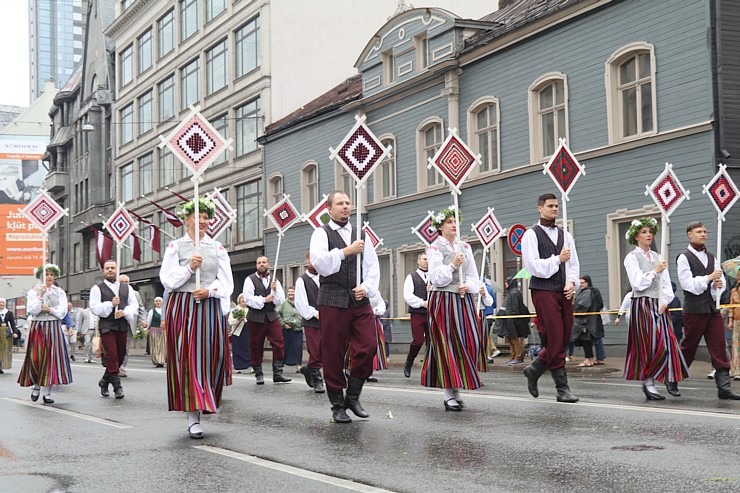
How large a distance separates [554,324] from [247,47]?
34319 millimetres

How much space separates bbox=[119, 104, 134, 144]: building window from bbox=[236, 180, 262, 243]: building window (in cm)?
1588

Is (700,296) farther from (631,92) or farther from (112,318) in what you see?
(631,92)

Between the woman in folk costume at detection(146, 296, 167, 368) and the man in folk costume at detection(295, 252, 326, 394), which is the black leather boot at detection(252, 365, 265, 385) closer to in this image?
the man in folk costume at detection(295, 252, 326, 394)

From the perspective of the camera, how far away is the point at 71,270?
68938 mm

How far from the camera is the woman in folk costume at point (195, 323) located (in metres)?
8.85

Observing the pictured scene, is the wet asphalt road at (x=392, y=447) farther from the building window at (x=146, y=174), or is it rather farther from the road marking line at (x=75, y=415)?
the building window at (x=146, y=174)

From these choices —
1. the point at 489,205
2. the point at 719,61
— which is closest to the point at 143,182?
the point at 489,205

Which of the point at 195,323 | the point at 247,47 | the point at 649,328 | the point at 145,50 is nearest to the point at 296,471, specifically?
the point at 195,323

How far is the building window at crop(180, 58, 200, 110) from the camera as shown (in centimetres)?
4831

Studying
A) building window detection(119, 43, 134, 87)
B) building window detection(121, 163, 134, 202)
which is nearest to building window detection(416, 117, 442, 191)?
building window detection(121, 163, 134, 202)

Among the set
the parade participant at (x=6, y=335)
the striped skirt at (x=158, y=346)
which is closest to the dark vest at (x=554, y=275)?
the striped skirt at (x=158, y=346)

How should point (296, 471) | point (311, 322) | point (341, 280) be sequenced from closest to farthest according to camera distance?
point (296, 471) → point (341, 280) → point (311, 322)

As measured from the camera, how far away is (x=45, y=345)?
543 inches

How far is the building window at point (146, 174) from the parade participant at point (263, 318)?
1529 inches
